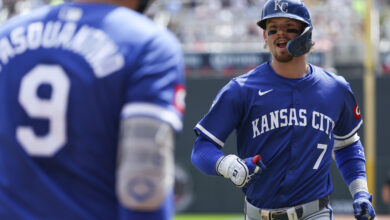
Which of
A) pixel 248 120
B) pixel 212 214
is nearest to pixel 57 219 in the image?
pixel 248 120

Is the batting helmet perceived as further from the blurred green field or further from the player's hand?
the blurred green field

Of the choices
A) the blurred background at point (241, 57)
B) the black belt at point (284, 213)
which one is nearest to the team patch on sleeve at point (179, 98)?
the black belt at point (284, 213)

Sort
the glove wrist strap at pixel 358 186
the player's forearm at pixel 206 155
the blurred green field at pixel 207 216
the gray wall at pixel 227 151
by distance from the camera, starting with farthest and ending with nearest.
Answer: the gray wall at pixel 227 151 < the blurred green field at pixel 207 216 < the glove wrist strap at pixel 358 186 < the player's forearm at pixel 206 155

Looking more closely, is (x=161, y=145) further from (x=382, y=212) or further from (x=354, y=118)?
(x=382, y=212)

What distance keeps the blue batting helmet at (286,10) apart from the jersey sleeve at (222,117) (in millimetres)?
541

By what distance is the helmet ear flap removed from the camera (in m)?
4.76

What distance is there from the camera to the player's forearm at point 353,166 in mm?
5043

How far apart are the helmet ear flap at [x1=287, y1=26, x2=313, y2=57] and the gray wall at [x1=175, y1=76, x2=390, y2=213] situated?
1058 cm

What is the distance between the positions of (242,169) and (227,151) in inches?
434

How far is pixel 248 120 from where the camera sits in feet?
15.8

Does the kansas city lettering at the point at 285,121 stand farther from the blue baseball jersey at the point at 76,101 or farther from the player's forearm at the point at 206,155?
the blue baseball jersey at the point at 76,101

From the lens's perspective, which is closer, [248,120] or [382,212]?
[248,120]

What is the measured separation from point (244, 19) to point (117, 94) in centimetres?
1517

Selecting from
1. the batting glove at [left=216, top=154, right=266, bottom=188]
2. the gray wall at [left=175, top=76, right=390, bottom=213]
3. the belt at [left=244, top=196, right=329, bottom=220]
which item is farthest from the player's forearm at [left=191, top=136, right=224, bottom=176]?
the gray wall at [left=175, top=76, right=390, bottom=213]
